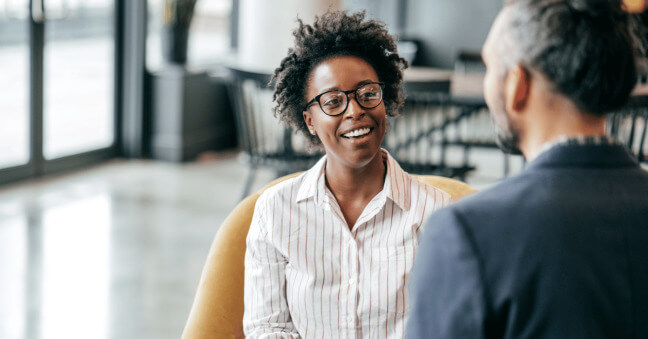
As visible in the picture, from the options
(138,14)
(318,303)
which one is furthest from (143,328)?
(138,14)

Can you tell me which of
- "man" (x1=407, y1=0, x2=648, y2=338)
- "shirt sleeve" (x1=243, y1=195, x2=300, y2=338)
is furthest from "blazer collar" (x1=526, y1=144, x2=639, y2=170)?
"shirt sleeve" (x1=243, y1=195, x2=300, y2=338)

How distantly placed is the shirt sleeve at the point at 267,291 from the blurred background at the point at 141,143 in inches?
56.0

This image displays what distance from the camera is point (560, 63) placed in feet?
2.45

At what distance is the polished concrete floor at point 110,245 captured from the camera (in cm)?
281

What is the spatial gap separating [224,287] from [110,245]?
2.26 metres

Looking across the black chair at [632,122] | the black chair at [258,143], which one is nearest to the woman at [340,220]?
the black chair at [632,122]

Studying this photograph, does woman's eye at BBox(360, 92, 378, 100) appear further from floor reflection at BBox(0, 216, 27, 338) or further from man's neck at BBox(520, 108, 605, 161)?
floor reflection at BBox(0, 216, 27, 338)

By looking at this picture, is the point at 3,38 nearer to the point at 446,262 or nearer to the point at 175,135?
the point at 175,135

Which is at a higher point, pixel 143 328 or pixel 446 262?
pixel 446 262

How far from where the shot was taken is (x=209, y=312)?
1.51 metres

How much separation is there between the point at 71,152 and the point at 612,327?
4743 millimetres

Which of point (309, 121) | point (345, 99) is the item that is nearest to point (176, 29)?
point (309, 121)

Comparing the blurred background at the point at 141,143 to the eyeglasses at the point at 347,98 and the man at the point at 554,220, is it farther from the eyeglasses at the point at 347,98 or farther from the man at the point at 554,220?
the man at the point at 554,220

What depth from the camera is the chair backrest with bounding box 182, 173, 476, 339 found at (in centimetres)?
150
